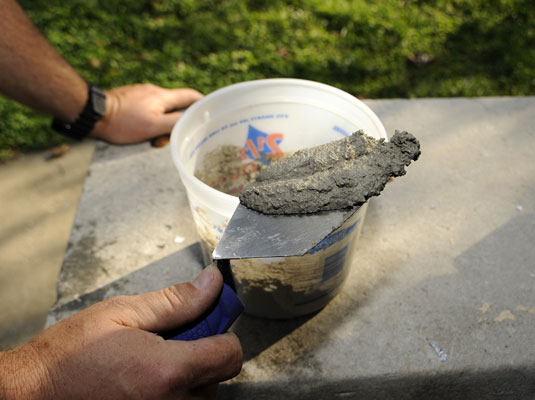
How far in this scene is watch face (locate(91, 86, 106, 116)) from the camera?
5.83ft

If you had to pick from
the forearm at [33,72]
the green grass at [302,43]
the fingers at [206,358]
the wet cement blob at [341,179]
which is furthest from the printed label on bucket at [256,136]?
the green grass at [302,43]

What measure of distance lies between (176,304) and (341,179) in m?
0.44

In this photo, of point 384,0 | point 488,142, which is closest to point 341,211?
point 488,142

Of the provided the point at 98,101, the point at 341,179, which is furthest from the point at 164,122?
the point at 341,179

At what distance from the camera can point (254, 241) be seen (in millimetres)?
898

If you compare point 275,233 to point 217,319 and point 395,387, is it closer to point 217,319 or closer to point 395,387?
point 217,319

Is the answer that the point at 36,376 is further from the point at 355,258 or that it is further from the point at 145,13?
the point at 145,13

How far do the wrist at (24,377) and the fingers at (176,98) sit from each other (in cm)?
113

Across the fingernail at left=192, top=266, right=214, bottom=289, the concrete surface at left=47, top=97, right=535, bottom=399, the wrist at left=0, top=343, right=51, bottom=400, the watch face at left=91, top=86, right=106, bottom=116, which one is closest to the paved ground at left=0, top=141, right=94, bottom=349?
the concrete surface at left=47, top=97, right=535, bottom=399

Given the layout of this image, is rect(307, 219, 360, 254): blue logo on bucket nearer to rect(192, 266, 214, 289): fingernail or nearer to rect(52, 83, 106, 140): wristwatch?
rect(192, 266, 214, 289): fingernail

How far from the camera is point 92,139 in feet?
7.82

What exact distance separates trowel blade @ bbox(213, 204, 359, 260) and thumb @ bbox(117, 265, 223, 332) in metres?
0.10

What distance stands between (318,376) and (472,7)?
8.79 ft

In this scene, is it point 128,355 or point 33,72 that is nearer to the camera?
point 128,355
